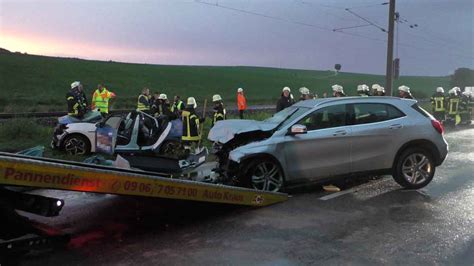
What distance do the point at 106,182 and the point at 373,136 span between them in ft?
15.1

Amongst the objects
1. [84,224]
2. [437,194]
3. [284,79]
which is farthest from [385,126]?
[284,79]

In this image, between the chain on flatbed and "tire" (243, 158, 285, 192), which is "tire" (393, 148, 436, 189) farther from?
the chain on flatbed

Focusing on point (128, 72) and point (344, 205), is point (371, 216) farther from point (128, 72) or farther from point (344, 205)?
point (128, 72)

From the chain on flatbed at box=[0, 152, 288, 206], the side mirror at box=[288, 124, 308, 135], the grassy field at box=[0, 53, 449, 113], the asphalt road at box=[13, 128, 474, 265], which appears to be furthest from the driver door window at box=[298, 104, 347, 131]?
the grassy field at box=[0, 53, 449, 113]

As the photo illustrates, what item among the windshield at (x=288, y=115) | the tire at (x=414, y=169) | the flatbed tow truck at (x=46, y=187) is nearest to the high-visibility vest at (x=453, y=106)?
the tire at (x=414, y=169)

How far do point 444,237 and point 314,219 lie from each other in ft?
5.33

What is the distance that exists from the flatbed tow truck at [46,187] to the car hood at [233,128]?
5.88ft

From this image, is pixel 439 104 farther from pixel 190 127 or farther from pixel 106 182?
pixel 106 182

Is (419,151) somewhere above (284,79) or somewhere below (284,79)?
below

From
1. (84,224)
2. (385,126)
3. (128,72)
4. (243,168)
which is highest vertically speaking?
(128,72)

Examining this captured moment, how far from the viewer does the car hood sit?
7.75m

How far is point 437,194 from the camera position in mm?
7926

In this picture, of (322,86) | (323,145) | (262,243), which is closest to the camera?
(262,243)

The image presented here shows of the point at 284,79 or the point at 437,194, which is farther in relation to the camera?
the point at 284,79
